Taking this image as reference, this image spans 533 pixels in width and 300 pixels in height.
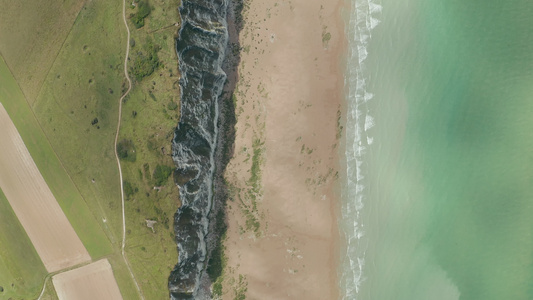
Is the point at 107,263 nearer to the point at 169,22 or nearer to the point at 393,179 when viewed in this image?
the point at 169,22

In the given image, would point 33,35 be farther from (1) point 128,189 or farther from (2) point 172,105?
(1) point 128,189

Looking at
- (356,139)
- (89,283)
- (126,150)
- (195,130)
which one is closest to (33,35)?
(126,150)

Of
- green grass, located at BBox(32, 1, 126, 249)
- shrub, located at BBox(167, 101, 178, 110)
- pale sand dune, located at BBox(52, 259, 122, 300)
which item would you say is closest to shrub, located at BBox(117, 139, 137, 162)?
green grass, located at BBox(32, 1, 126, 249)

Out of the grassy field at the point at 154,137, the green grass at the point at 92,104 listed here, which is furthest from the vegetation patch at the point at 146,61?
the green grass at the point at 92,104

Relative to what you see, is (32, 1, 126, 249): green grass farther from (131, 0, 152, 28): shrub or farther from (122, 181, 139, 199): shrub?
(131, 0, 152, 28): shrub

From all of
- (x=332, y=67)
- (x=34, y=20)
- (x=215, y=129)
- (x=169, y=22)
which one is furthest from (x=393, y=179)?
(x=34, y=20)
